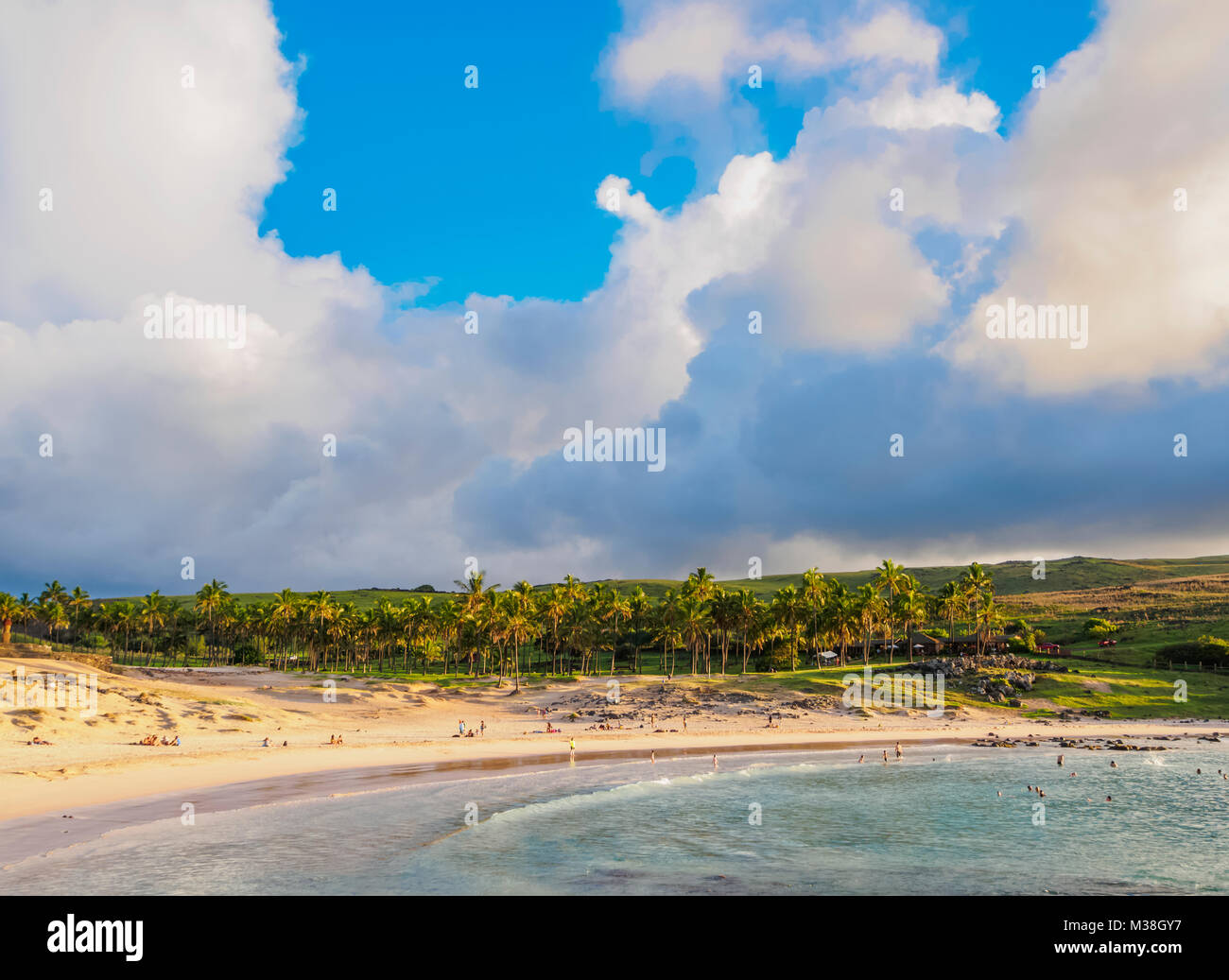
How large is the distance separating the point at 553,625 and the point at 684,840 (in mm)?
101492

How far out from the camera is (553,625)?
133 meters

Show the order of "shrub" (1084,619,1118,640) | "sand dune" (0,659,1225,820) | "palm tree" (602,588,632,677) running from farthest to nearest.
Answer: "shrub" (1084,619,1118,640) < "palm tree" (602,588,632,677) < "sand dune" (0,659,1225,820)

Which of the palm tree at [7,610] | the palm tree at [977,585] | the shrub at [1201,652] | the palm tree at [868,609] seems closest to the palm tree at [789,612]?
the palm tree at [868,609]

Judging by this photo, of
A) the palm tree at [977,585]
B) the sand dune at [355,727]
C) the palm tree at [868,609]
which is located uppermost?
the palm tree at [977,585]

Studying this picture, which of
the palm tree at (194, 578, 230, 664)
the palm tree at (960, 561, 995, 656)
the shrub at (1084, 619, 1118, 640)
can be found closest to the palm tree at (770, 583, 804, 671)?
the palm tree at (960, 561, 995, 656)

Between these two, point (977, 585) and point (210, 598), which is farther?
point (210, 598)

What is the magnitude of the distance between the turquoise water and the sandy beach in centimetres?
798

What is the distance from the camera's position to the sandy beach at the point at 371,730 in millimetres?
43344
